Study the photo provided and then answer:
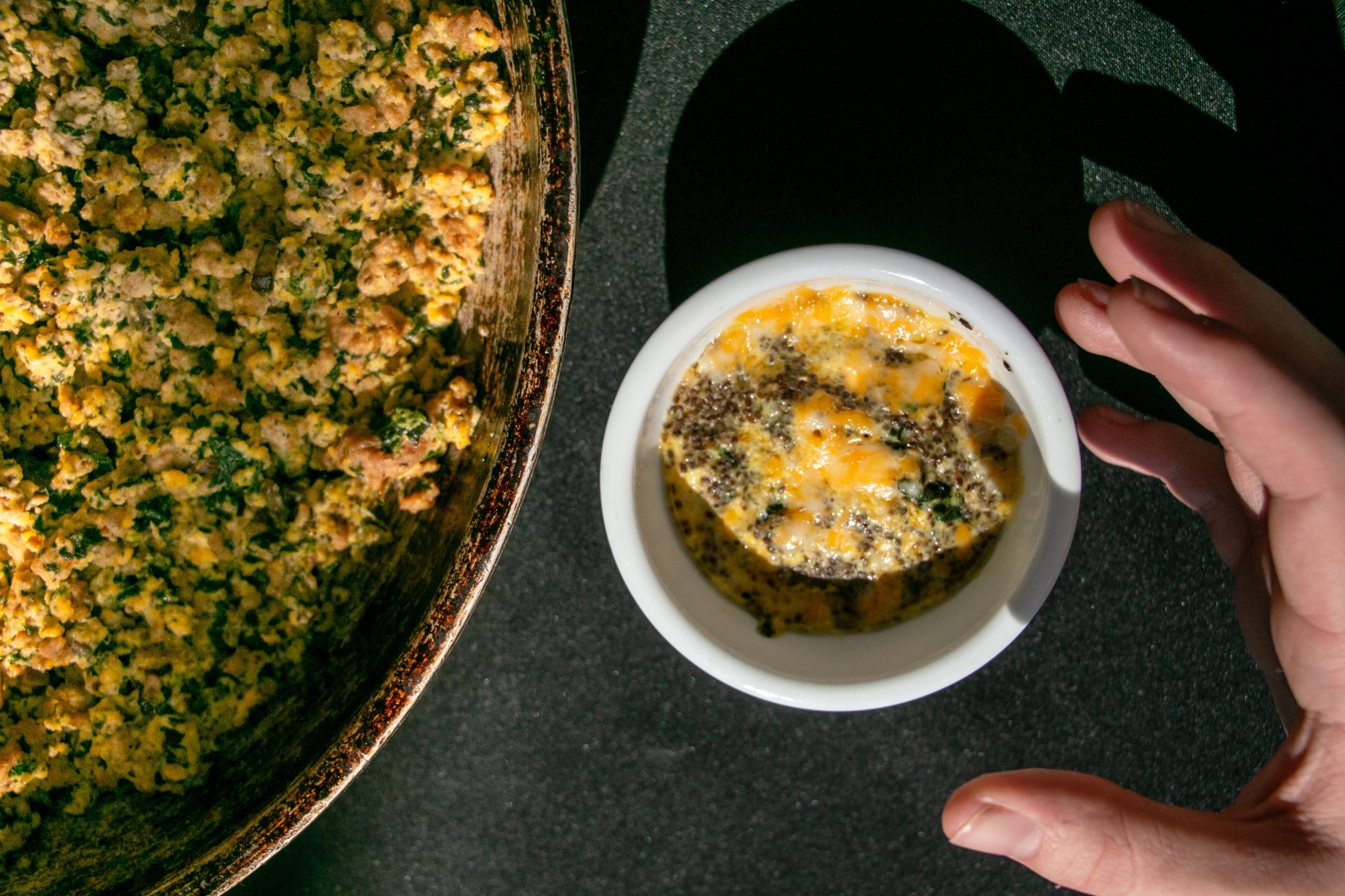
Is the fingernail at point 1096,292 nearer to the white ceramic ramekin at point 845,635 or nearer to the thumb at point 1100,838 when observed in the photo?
the white ceramic ramekin at point 845,635

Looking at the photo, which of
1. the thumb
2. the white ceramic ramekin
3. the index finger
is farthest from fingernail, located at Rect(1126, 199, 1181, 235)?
the thumb

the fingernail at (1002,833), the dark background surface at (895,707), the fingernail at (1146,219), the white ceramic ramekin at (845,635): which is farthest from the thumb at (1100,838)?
the fingernail at (1146,219)

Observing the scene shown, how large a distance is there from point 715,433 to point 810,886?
0.66 m

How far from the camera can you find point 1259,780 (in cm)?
83

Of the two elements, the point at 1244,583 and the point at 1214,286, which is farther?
the point at 1244,583

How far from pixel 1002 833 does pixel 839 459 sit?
0.38 meters

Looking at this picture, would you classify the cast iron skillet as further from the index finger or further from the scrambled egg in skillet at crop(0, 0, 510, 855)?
the index finger

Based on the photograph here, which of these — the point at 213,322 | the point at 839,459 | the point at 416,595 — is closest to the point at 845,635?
the point at 839,459

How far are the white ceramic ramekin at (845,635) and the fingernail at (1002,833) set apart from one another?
0.39 ft

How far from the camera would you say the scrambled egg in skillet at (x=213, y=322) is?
2.71ft

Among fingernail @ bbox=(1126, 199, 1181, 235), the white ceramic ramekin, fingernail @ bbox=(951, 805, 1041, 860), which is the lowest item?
fingernail @ bbox=(951, 805, 1041, 860)

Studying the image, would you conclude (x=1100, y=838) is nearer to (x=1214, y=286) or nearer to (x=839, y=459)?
(x=839, y=459)

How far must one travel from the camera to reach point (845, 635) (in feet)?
2.86

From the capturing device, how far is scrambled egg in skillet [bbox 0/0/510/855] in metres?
0.83
